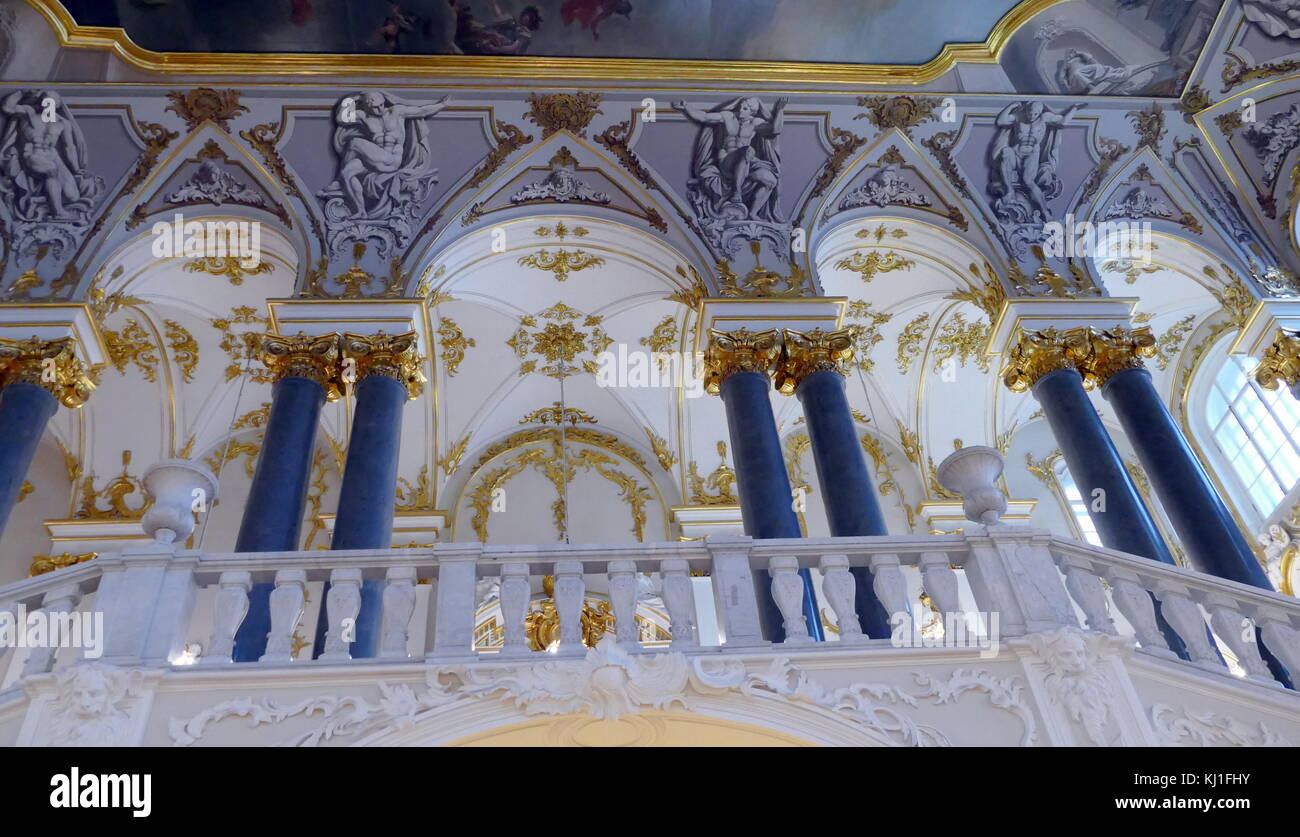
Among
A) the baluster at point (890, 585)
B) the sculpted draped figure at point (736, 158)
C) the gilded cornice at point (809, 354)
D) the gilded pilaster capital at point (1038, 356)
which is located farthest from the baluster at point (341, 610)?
the gilded pilaster capital at point (1038, 356)

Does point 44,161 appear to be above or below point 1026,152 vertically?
below

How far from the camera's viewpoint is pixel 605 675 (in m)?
4.45

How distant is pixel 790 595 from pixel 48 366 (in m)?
6.63

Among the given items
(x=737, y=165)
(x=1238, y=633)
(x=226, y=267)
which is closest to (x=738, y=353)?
(x=737, y=165)

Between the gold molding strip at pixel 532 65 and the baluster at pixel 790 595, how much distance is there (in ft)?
22.5

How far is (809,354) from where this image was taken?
900 cm

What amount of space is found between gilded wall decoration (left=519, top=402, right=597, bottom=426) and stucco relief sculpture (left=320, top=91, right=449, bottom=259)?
400cm

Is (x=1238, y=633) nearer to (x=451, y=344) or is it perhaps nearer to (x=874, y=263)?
(x=874, y=263)

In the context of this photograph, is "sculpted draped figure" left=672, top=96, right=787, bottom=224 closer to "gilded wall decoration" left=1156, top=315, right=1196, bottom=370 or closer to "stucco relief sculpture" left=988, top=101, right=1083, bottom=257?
"stucco relief sculpture" left=988, top=101, right=1083, bottom=257

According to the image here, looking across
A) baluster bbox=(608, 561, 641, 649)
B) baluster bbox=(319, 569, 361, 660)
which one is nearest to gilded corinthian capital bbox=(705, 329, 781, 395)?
baluster bbox=(608, 561, 641, 649)
